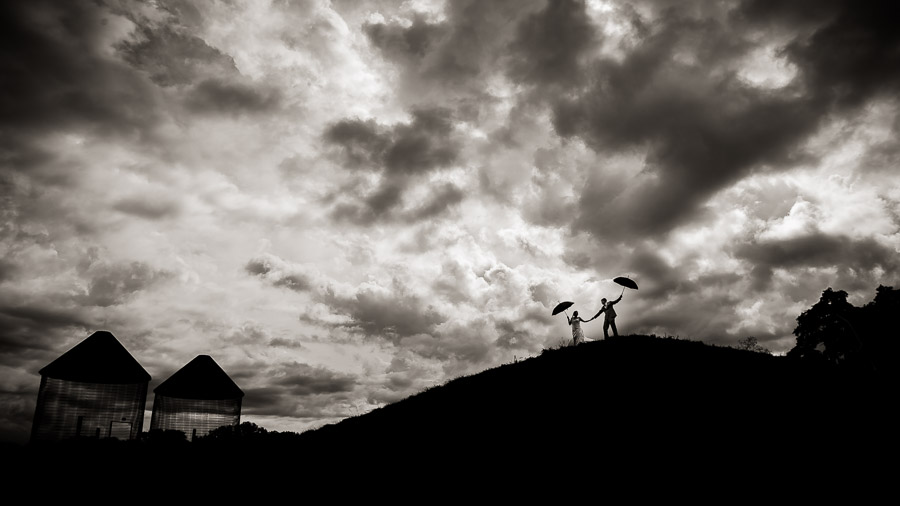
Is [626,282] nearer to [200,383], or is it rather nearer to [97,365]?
[200,383]

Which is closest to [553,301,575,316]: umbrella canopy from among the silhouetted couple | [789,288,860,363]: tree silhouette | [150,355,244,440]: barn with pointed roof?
the silhouetted couple

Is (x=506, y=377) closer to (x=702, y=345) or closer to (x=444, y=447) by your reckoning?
(x=444, y=447)

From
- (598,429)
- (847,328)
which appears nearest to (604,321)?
(598,429)

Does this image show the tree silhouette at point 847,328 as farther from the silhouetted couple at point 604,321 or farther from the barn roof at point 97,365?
the barn roof at point 97,365

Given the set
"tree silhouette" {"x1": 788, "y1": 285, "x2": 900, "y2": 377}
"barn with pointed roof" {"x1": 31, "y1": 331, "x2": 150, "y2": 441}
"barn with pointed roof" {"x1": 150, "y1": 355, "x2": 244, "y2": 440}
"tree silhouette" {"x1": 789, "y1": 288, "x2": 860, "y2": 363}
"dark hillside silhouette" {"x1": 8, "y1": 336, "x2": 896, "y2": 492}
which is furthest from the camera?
"tree silhouette" {"x1": 789, "y1": 288, "x2": 860, "y2": 363}

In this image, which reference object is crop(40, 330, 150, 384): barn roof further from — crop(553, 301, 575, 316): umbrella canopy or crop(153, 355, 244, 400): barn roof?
crop(553, 301, 575, 316): umbrella canopy

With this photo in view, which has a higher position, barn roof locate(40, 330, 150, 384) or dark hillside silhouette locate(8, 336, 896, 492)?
barn roof locate(40, 330, 150, 384)

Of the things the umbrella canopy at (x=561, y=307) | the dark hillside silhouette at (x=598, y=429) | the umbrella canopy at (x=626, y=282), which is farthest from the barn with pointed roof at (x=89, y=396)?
the umbrella canopy at (x=626, y=282)

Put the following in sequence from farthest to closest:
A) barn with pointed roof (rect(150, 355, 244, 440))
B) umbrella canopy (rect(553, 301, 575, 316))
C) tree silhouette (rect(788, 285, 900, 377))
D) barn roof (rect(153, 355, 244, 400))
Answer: tree silhouette (rect(788, 285, 900, 377)), barn roof (rect(153, 355, 244, 400)), barn with pointed roof (rect(150, 355, 244, 440)), umbrella canopy (rect(553, 301, 575, 316))

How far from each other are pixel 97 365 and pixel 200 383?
714cm

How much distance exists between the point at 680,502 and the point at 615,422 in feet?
15.2

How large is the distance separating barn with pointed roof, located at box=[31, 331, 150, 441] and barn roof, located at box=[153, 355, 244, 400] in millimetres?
2742

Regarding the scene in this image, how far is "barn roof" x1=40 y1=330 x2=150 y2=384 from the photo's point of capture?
102 feet

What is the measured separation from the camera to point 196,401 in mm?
36406
